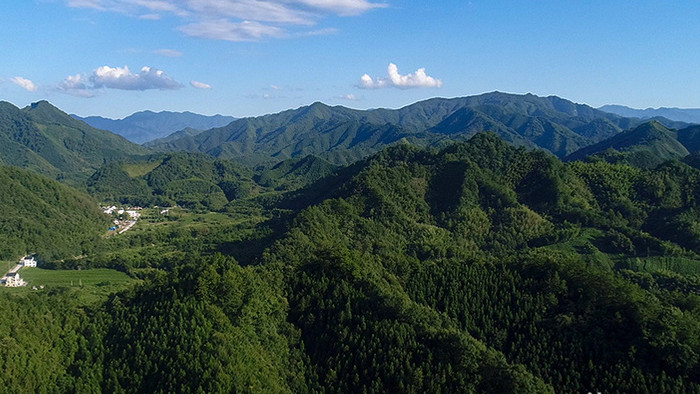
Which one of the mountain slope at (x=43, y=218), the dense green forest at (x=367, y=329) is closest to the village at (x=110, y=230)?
the mountain slope at (x=43, y=218)

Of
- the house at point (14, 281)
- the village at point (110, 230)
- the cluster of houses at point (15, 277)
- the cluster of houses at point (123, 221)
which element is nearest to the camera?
the house at point (14, 281)

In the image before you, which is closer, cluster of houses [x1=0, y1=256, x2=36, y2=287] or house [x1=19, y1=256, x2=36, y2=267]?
cluster of houses [x1=0, y1=256, x2=36, y2=287]

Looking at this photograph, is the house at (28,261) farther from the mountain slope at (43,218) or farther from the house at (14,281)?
the house at (14,281)

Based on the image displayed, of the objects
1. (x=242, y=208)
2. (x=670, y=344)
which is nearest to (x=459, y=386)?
(x=670, y=344)

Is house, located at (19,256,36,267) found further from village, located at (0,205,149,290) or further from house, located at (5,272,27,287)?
house, located at (5,272,27,287)

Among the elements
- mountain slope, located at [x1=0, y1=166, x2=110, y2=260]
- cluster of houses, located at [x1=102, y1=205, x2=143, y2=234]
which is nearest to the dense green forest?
mountain slope, located at [x1=0, y1=166, x2=110, y2=260]

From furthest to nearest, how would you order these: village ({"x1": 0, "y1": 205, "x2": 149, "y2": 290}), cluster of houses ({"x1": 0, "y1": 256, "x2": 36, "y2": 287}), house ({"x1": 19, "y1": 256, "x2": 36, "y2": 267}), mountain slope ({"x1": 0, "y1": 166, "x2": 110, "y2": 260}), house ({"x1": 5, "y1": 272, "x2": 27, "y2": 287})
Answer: mountain slope ({"x1": 0, "y1": 166, "x2": 110, "y2": 260}), house ({"x1": 19, "y1": 256, "x2": 36, "y2": 267}), village ({"x1": 0, "y1": 205, "x2": 149, "y2": 290}), cluster of houses ({"x1": 0, "y1": 256, "x2": 36, "y2": 287}), house ({"x1": 5, "y1": 272, "x2": 27, "y2": 287})

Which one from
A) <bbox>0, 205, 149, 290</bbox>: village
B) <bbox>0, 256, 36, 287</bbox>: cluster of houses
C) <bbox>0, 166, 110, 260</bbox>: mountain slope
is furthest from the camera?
<bbox>0, 166, 110, 260</bbox>: mountain slope

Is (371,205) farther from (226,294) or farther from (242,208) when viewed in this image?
(242,208)

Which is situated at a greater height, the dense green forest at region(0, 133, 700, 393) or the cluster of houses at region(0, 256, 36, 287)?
the dense green forest at region(0, 133, 700, 393)
